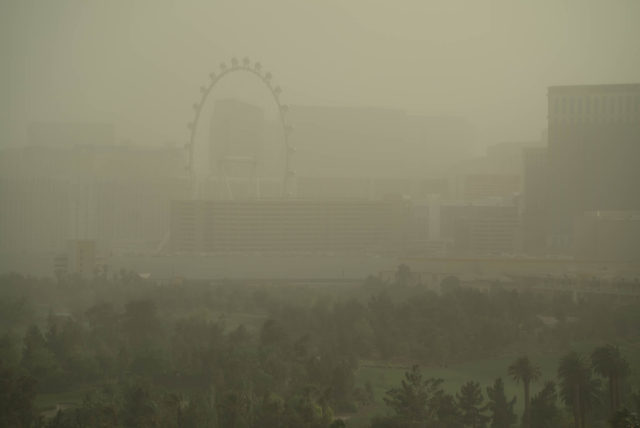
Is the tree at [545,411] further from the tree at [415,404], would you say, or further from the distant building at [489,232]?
the distant building at [489,232]

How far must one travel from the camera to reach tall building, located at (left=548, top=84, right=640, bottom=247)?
3531 centimetres

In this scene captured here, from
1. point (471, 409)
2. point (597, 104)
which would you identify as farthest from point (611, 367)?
point (597, 104)

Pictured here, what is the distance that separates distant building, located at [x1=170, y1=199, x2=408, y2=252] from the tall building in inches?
264

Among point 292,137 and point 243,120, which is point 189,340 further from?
point 292,137

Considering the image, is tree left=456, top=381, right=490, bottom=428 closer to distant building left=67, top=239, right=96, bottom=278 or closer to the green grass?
the green grass

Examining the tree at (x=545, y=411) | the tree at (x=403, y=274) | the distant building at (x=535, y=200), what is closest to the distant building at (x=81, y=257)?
the tree at (x=403, y=274)

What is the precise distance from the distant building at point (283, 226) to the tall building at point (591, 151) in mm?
6714

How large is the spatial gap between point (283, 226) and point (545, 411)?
22.6 meters

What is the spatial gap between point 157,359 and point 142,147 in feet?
101

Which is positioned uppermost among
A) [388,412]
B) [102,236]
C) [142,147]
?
[142,147]

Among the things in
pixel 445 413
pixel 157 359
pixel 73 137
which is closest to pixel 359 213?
pixel 73 137

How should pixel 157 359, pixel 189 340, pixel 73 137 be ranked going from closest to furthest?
pixel 157 359, pixel 189 340, pixel 73 137

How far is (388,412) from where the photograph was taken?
38.0 feet

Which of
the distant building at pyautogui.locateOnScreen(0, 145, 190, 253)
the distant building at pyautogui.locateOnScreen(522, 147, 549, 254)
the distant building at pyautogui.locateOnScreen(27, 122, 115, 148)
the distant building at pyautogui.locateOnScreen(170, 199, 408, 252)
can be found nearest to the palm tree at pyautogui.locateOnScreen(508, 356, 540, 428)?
the distant building at pyautogui.locateOnScreen(170, 199, 408, 252)
